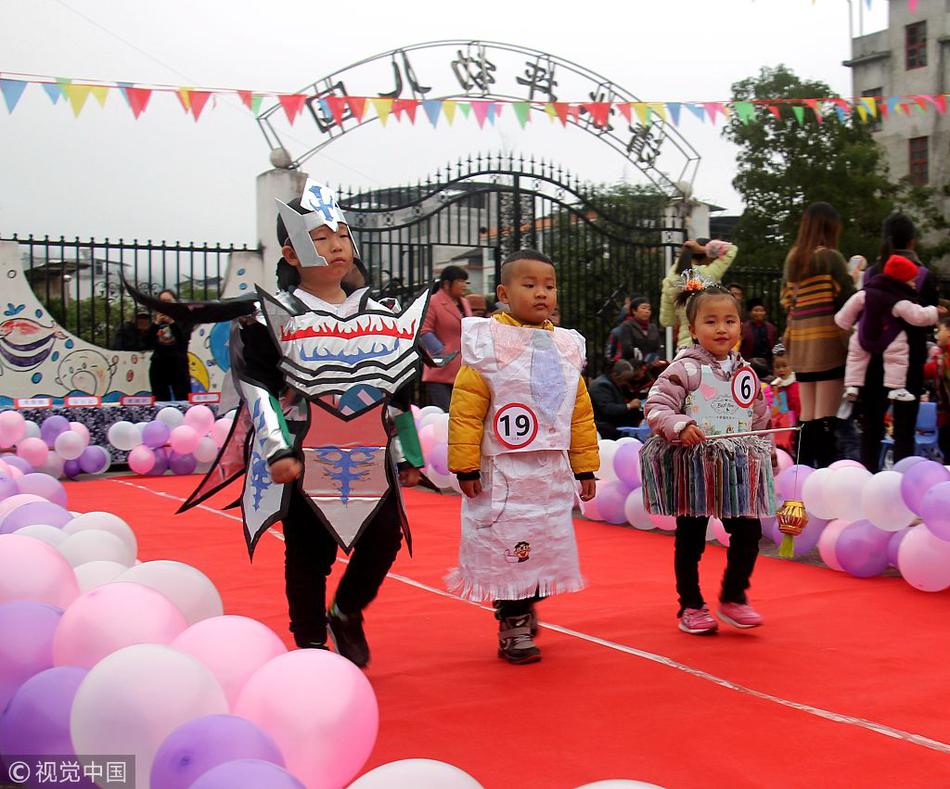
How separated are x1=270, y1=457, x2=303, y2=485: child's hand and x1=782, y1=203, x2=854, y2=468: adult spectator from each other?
13.6 feet

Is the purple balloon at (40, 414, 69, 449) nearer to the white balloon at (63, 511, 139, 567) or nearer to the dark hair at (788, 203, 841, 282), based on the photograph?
the white balloon at (63, 511, 139, 567)

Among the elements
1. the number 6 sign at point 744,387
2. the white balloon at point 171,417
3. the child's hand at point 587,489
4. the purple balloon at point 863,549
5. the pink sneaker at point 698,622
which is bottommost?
the pink sneaker at point 698,622

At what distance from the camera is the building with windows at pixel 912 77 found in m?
29.8

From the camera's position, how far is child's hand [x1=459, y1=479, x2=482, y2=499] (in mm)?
3521

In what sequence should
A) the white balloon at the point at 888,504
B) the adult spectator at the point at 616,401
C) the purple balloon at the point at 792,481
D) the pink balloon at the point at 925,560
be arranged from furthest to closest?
the adult spectator at the point at 616,401, the purple balloon at the point at 792,481, the white balloon at the point at 888,504, the pink balloon at the point at 925,560

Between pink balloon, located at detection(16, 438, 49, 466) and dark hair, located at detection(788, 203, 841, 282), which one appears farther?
pink balloon, located at detection(16, 438, 49, 466)

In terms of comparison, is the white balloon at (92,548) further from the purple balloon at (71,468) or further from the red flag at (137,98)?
the red flag at (137,98)

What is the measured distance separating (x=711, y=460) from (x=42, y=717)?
2346mm

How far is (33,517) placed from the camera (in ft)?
13.4

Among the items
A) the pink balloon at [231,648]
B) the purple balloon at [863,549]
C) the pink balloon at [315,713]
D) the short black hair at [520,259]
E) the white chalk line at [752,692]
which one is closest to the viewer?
the pink balloon at [315,713]

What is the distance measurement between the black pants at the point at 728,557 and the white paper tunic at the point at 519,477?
46 centimetres

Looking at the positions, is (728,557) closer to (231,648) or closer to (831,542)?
(831,542)

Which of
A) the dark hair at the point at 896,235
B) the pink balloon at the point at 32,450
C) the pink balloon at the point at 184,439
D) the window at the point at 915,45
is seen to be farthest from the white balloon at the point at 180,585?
the window at the point at 915,45

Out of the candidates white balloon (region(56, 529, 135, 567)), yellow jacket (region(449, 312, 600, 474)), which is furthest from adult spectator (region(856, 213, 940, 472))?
white balloon (region(56, 529, 135, 567))
